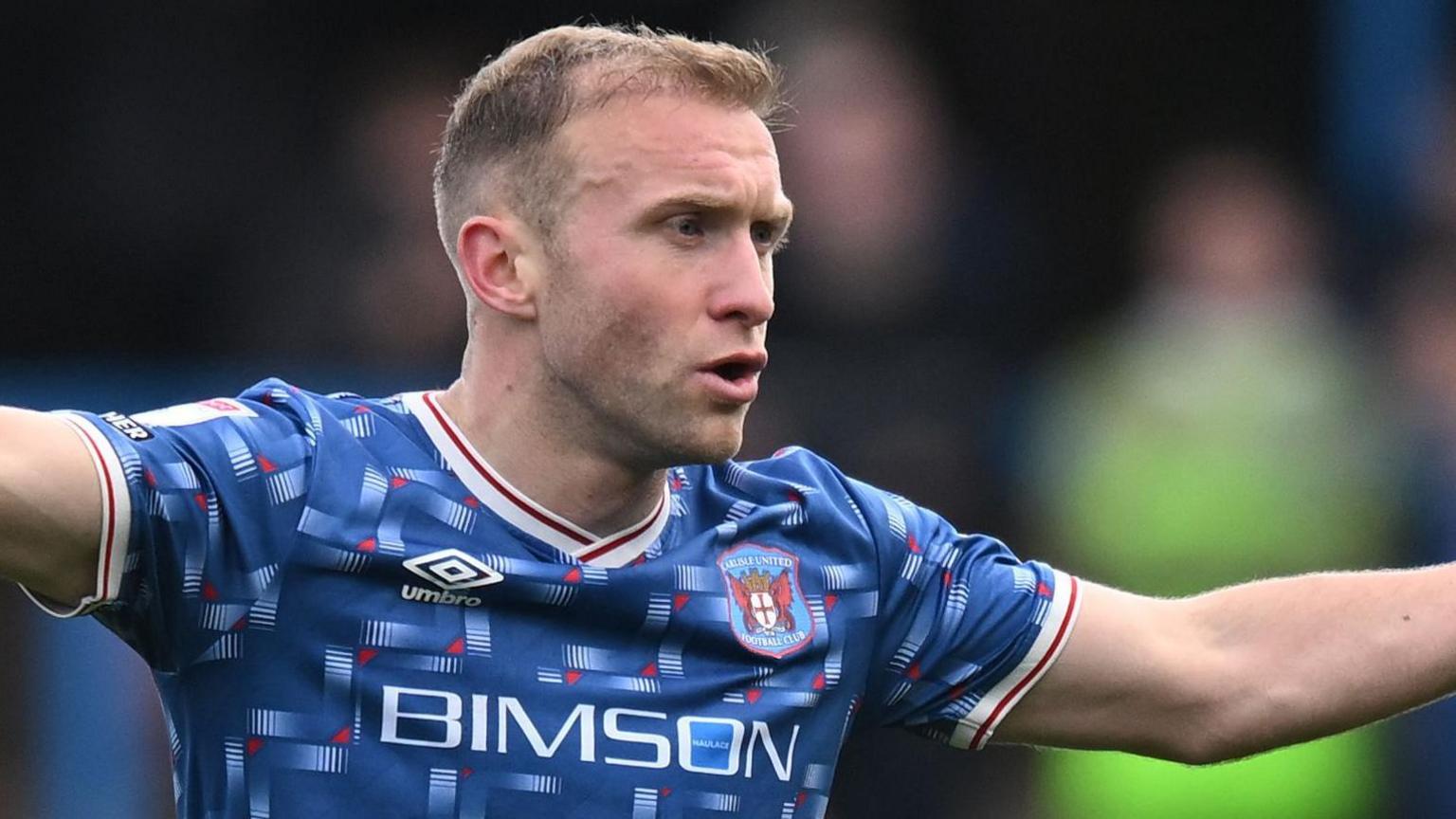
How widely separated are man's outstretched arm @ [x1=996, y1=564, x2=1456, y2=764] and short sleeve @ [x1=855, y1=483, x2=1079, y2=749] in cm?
4

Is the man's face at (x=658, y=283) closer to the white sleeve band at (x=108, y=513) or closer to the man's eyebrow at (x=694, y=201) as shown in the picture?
the man's eyebrow at (x=694, y=201)

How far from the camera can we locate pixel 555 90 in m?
3.93

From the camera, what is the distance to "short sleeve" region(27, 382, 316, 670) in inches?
130

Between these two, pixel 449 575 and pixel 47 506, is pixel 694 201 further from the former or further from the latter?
pixel 47 506

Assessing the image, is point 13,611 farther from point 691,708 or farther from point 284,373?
point 691,708

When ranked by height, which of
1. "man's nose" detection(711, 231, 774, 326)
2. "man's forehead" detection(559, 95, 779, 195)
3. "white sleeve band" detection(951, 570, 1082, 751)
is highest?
"man's forehead" detection(559, 95, 779, 195)

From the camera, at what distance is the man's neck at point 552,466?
384 cm

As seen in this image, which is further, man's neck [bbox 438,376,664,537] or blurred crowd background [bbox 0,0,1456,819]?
blurred crowd background [bbox 0,0,1456,819]

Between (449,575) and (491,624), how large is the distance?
0.10 meters

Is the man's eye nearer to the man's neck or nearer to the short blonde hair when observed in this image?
the short blonde hair

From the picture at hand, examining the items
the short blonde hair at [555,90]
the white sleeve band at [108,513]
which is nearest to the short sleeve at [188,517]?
the white sleeve band at [108,513]

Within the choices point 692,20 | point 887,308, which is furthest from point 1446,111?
point 692,20

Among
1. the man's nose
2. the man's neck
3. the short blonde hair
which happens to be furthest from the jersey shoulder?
the short blonde hair

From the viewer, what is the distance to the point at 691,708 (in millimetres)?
3709
